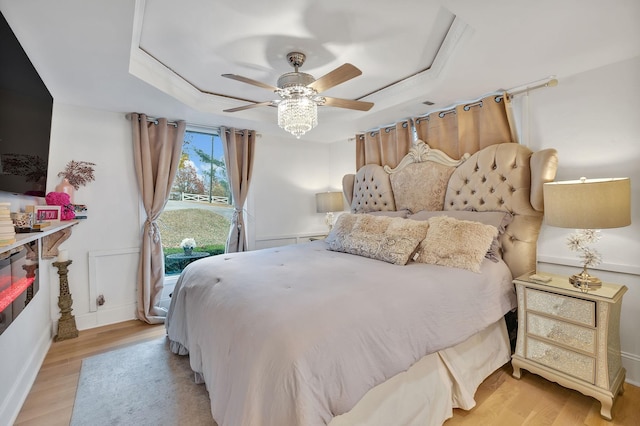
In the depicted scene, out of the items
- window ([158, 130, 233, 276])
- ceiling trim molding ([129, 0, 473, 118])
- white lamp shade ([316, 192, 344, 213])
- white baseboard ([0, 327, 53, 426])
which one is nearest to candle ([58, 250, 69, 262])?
white baseboard ([0, 327, 53, 426])

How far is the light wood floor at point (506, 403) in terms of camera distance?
1.67m

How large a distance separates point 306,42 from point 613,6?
1790mm

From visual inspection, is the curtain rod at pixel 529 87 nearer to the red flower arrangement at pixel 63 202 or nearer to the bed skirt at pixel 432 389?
the bed skirt at pixel 432 389

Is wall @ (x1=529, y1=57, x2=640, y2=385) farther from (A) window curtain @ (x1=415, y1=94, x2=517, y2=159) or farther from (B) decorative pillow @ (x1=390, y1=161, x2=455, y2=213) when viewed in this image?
(B) decorative pillow @ (x1=390, y1=161, x2=455, y2=213)

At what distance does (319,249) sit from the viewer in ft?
9.28

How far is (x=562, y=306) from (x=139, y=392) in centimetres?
295

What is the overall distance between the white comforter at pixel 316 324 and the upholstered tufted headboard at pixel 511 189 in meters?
0.30

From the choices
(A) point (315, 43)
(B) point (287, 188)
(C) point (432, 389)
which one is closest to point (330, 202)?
(B) point (287, 188)

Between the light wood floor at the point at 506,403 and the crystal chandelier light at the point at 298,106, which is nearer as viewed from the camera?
the light wood floor at the point at 506,403

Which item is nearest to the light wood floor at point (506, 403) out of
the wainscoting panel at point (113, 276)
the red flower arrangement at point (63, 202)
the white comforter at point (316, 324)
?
the white comforter at point (316, 324)

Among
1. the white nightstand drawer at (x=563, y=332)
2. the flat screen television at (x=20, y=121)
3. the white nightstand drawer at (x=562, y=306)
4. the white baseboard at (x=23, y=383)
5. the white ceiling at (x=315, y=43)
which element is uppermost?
the white ceiling at (x=315, y=43)

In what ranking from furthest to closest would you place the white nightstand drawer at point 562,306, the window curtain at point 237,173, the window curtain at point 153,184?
the window curtain at point 237,173 < the window curtain at point 153,184 < the white nightstand drawer at point 562,306

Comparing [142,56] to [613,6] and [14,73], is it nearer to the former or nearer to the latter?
[14,73]

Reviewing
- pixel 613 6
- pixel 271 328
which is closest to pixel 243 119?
pixel 271 328
